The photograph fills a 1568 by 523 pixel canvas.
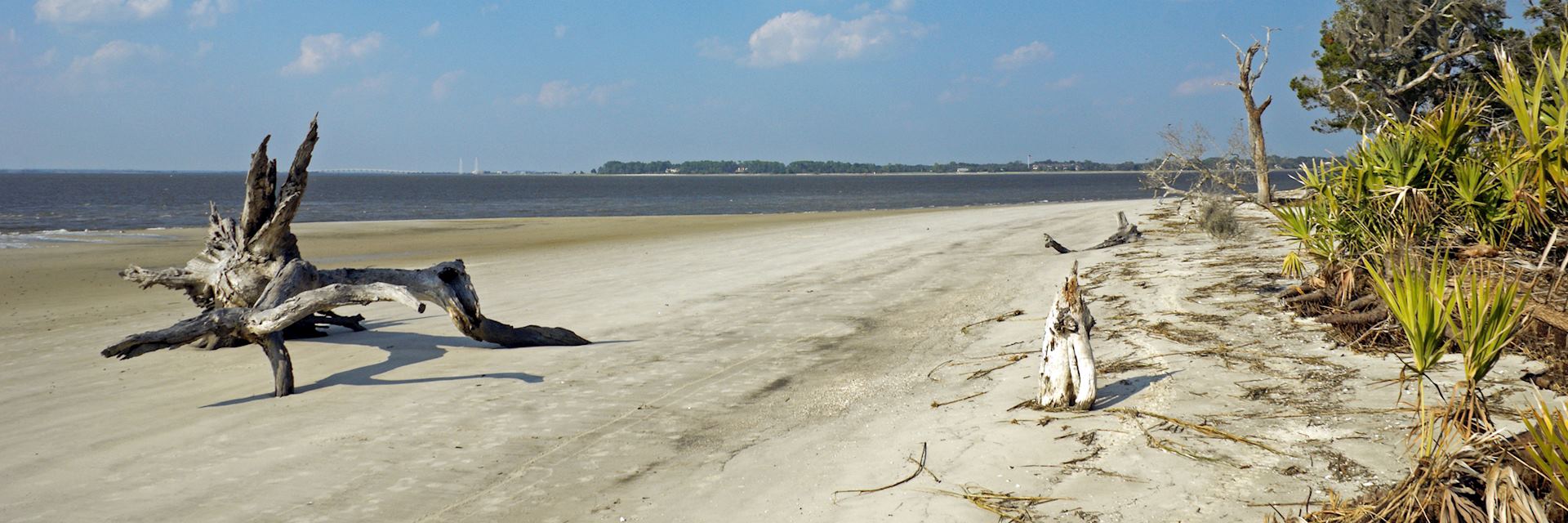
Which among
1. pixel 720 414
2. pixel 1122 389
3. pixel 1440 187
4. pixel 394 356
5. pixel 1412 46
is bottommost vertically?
pixel 720 414

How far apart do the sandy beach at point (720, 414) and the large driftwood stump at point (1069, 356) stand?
16 centimetres

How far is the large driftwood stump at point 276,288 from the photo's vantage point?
24.1 feet

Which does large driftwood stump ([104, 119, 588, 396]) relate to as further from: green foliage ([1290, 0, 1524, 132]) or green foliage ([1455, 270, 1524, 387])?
green foliage ([1290, 0, 1524, 132])

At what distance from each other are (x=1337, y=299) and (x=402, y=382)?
743cm

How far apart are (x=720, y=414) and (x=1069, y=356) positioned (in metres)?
2.35

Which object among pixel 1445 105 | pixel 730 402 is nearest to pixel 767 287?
pixel 730 402

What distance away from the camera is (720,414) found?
6.64m

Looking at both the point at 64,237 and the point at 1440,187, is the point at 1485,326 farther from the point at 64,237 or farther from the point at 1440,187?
the point at 64,237

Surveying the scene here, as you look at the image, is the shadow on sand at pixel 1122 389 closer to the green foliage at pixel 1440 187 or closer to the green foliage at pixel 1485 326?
the green foliage at pixel 1440 187

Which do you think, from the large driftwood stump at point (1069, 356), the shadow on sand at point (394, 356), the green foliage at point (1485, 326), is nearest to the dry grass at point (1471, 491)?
the green foliage at point (1485, 326)

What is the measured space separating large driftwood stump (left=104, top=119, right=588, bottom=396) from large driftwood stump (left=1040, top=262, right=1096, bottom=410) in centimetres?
424

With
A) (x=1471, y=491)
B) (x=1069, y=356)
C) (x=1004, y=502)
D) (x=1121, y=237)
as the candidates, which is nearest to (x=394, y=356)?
(x=1069, y=356)

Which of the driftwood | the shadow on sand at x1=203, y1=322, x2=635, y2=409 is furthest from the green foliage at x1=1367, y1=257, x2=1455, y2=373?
the driftwood

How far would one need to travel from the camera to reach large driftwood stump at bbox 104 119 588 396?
24.1 feet
